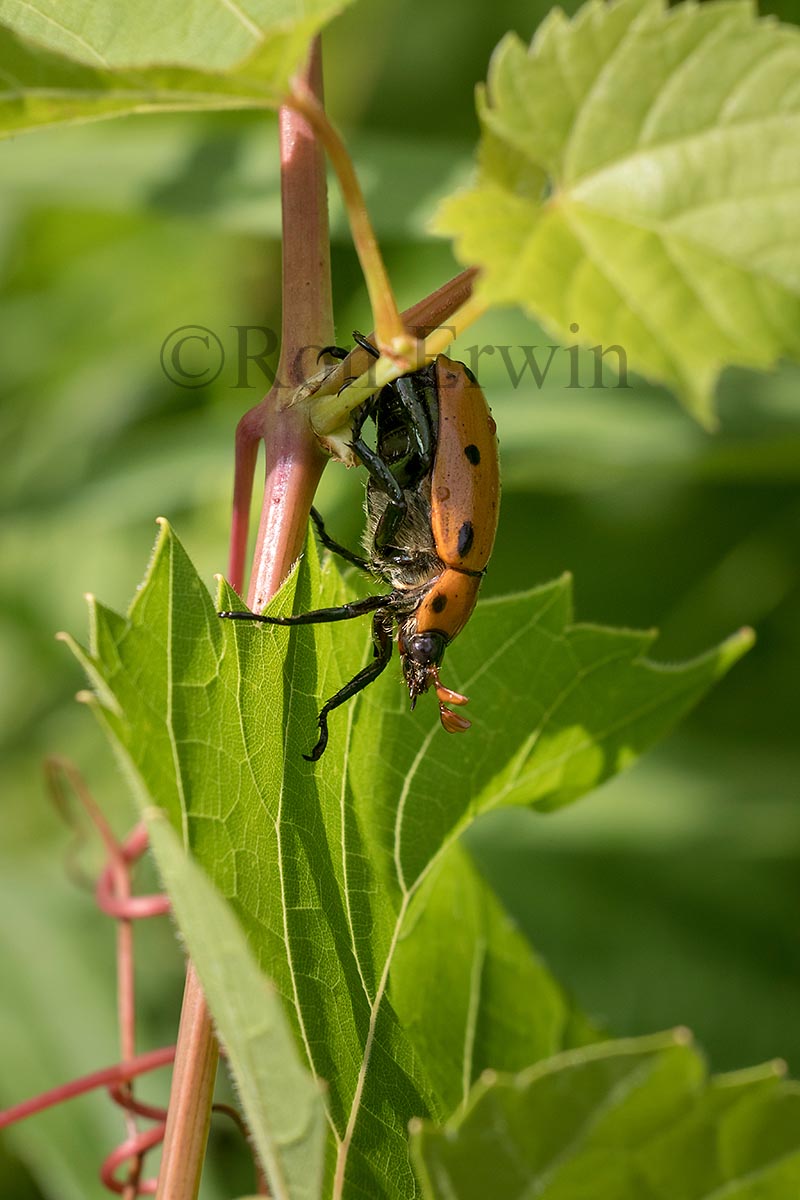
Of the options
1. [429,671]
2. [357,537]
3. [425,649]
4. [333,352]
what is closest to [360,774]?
[429,671]

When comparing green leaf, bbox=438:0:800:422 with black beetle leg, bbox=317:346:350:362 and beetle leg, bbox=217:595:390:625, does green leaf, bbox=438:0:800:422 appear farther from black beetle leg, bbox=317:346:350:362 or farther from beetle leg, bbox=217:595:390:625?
beetle leg, bbox=217:595:390:625

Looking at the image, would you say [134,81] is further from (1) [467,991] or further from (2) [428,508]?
(1) [467,991]

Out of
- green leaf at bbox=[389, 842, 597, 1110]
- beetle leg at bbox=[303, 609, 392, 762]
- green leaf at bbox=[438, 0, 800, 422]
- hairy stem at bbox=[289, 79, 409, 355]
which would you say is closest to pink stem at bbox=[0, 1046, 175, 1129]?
green leaf at bbox=[389, 842, 597, 1110]

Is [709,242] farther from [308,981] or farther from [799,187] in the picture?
[308,981]

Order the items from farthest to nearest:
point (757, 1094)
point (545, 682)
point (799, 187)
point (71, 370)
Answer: point (71, 370), point (545, 682), point (799, 187), point (757, 1094)

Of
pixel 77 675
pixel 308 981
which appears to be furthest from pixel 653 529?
pixel 308 981

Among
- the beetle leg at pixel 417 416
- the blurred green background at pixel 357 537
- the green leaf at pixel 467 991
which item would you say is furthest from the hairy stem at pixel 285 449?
the blurred green background at pixel 357 537
